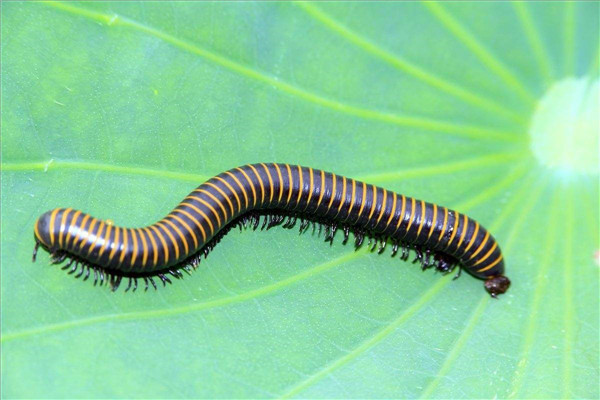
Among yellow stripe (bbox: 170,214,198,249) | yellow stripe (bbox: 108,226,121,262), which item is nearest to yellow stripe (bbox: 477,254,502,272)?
yellow stripe (bbox: 170,214,198,249)

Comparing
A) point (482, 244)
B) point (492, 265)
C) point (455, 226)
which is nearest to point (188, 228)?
point (455, 226)

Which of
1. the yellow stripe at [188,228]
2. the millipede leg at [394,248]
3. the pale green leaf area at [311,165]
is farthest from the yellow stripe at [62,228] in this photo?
the millipede leg at [394,248]

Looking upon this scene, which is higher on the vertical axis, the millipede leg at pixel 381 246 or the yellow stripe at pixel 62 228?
the millipede leg at pixel 381 246

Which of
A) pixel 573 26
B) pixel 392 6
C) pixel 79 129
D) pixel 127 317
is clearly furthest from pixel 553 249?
pixel 79 129

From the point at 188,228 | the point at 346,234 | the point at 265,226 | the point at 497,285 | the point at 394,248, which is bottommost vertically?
the point at 188,228

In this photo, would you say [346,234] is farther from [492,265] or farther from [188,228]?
[188,228]

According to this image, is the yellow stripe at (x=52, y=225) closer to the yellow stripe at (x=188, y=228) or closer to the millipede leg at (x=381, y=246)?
the yellow stripe at (x=188, y=228)
